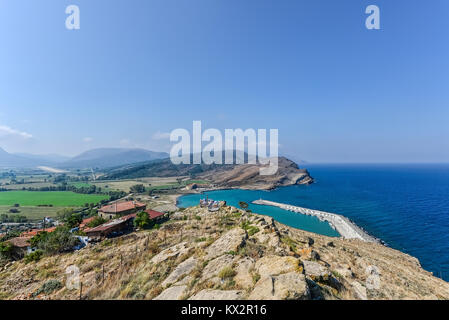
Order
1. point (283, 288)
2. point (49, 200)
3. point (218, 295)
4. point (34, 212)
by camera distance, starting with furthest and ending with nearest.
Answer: point (49, 200)
point (34, 212)
point (218, 295)
point (283, 288)

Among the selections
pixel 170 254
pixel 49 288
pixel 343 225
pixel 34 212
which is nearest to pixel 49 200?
pixel 34 212

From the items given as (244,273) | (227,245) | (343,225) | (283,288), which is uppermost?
(283,288)

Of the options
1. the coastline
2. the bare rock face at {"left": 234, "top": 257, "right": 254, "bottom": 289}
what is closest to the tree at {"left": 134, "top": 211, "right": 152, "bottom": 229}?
the bare rock face at {"left": 234, "top": 257, "right": 254, "bottom": 289}

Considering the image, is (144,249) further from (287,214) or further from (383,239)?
(287,214)

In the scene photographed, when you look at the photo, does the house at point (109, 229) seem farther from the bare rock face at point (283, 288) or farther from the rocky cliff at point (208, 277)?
the bare rock face at point (283, 288)

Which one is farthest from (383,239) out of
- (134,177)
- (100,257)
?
(134,177)

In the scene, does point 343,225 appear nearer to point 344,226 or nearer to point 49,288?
point 344,226
